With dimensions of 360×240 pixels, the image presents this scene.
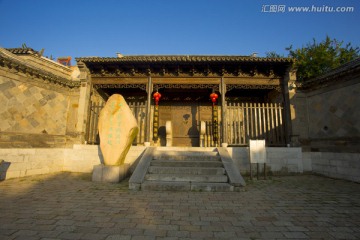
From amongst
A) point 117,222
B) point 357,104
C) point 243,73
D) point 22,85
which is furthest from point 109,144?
point 357,104

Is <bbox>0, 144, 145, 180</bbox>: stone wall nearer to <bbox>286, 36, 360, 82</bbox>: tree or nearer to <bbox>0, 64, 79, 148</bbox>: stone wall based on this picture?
<bbox>0, 64, 79, 148</bbox>: stone wall

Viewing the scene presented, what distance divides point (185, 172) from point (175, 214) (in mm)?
2223

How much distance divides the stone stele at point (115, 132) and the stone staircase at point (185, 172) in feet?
2.55

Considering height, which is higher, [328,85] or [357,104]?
[328,85]

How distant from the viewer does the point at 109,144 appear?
5.30 m

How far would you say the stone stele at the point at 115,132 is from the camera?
5305 mm

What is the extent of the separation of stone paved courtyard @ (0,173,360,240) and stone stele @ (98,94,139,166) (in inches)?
47.0

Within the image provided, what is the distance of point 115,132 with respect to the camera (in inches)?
211

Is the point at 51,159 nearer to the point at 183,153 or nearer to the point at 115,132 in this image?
the point at 115,132

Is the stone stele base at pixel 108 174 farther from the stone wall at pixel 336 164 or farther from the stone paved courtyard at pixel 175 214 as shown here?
the stone wall at pixel 336 164

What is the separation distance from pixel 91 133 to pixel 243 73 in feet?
24.9

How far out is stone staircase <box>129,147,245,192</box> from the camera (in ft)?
14.1

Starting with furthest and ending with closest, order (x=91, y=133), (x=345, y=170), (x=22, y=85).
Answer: (x=91, y=133)
(x=22, y=85)
(x=345, y=170)

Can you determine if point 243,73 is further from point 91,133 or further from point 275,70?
point 91,133
